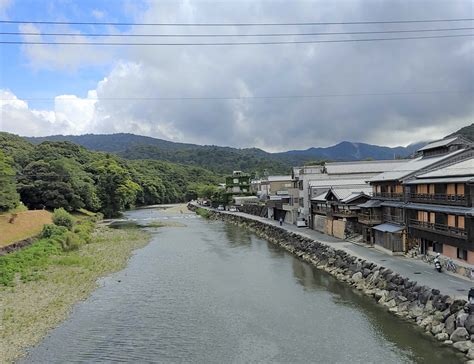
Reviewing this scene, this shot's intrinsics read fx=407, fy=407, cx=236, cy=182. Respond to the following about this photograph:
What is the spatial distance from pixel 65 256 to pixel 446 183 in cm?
2313

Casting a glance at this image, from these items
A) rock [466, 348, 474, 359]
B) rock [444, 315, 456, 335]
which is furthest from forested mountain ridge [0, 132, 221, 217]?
rock [466, 348, 474, 359]

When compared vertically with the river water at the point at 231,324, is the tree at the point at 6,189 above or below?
above

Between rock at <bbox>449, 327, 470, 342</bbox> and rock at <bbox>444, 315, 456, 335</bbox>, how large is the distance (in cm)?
25

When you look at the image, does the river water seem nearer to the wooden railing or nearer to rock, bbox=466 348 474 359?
rock, bbox=466 348 474 359

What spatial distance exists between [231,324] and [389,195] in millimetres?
14527

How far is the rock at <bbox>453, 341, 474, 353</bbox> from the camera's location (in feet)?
38.9

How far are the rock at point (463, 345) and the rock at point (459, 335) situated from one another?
20 cm

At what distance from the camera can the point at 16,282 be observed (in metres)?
19.6

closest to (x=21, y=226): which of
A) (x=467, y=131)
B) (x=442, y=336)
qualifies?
(x=442, y=336)

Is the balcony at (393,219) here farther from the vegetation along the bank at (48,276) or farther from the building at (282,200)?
the vegetation along the bank at (48,276)

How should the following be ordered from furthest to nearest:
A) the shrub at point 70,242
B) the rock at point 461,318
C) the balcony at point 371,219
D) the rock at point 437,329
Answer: the shrub at point 70,242
the balcony at point 371,219
the rock at point 437,329
the rock at point 461,318

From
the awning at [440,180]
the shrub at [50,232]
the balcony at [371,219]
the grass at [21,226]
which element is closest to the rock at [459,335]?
the awning at [440,180]

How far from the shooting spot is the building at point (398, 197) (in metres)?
22.4

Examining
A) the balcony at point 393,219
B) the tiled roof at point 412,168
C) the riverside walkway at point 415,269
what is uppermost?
the tiled roof at point 412,168
